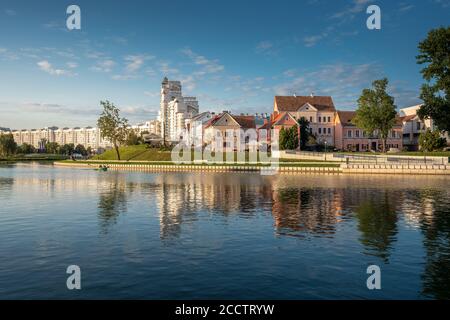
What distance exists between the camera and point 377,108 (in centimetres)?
10225

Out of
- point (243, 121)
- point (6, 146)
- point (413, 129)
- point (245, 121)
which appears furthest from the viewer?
point (6, 146)

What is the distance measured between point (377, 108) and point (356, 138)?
2638 centimetres

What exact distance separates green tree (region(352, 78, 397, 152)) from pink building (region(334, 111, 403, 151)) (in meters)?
23.1

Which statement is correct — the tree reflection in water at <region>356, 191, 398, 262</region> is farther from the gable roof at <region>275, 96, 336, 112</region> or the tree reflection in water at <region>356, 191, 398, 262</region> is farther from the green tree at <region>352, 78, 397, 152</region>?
the gable roof at <region>275, 96, 336, 112</region>

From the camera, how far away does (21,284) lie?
1529 cm

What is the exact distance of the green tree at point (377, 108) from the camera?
10100cm

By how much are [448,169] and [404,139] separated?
56.0 metres

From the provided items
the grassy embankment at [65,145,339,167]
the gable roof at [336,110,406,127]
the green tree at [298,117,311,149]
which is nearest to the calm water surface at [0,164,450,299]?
the grassy embankment at [65,145,339,167]

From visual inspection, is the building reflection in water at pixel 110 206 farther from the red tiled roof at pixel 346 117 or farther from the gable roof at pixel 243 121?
the red tiled roof at pixel 346 117

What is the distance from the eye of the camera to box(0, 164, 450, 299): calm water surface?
49.2ft

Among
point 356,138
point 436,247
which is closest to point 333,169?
point 356,138

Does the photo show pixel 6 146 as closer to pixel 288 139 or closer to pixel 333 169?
pixel 288 139

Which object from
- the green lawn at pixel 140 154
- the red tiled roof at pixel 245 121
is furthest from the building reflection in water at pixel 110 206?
the red tiled roof at pixel 245 121
